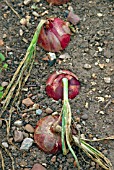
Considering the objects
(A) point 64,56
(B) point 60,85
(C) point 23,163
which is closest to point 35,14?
(A) point 64,56

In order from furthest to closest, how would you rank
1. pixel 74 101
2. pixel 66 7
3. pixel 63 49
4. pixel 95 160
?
pixel 66 7, pixel 63 49, pixel 74 101, pixel 95 160

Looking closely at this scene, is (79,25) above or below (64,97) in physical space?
above

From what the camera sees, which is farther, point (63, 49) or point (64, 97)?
point (63, 49)

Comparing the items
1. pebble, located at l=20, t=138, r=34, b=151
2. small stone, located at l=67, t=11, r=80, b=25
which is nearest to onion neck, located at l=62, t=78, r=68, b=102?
pebble, located at l=20, t=138, r=34, b=151

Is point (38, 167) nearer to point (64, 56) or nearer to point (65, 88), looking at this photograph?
point (65, 88)

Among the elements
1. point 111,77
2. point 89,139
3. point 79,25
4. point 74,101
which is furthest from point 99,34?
point 89,139

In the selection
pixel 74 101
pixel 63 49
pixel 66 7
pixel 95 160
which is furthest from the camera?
pixel 66 7

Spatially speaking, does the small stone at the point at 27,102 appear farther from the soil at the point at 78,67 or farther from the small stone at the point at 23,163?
the small stone at the point at 23,163

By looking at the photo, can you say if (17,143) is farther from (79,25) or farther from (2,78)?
(79,25)
